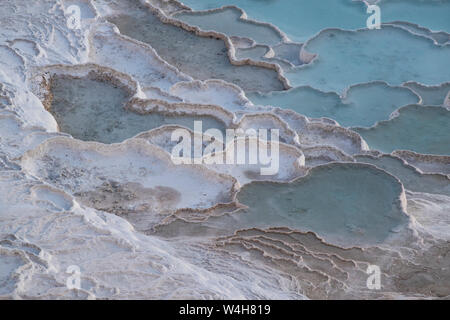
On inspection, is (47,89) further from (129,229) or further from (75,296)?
(75,296)

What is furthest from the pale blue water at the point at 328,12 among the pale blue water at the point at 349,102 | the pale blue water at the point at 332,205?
the pale blue water at the point at 332,205

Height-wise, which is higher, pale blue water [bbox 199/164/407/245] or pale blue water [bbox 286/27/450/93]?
pale blue water [bbox 286/27/450/93]

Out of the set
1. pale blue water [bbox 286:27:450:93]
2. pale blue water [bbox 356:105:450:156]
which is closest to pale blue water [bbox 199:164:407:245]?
pale blue water [bbox 356:105:450:156]

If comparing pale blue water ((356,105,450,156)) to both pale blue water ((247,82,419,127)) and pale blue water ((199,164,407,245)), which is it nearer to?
pale blue water ((247,82,419,127))

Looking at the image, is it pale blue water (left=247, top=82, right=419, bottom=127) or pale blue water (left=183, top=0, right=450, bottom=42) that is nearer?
pale blue water (left=247, top=82, right=419, bottom=127)

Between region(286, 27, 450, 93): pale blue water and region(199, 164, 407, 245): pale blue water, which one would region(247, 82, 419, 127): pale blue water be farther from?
region(199, 164, 407, 245): pale blue water

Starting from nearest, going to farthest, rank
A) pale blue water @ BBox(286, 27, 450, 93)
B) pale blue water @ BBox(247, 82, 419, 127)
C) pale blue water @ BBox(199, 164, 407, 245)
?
pale blue water @ BBox(199, 164, 407, 245)
pale blue water @ BBox(247, 82, 419, 127)
pale blue water @ BBox(286, 27, 450, 93)

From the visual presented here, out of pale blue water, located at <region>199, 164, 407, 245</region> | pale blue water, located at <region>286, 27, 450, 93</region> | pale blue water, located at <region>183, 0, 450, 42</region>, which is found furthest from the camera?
pale blue water, located at <region>183, 0, 450, 42</region>

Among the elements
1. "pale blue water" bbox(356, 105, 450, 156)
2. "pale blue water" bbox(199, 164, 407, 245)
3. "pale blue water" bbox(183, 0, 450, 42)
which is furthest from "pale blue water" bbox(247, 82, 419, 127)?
"pale blue water" bbox(183, 0, 450, 42)

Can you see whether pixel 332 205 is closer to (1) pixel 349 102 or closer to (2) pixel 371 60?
(1) pixel 349 102

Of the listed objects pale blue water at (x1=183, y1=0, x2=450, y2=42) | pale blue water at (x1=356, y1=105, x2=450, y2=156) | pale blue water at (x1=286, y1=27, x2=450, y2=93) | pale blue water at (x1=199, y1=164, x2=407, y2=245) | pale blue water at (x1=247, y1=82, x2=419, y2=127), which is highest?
pale blue water at (x1=183, y1=0, x2=450, y2=42)

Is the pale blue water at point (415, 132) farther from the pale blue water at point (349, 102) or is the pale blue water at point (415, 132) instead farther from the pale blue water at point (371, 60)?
the pale blue water at point (371, 60)

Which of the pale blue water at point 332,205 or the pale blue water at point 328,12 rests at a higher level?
the pale blue water at point 328,12
